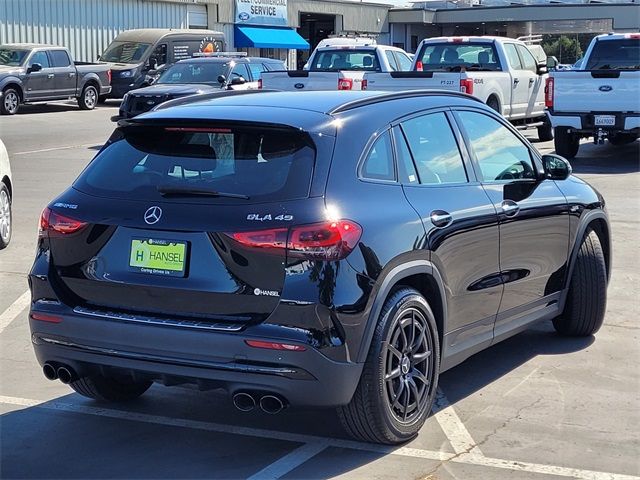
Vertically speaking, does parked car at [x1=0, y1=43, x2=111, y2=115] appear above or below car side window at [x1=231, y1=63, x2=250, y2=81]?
below

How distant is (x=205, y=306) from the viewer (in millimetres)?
4730

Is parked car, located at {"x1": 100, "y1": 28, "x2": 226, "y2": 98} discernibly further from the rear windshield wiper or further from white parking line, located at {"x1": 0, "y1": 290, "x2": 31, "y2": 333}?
the rear windshield wiper

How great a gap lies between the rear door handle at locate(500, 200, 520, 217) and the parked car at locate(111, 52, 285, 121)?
49.2ft

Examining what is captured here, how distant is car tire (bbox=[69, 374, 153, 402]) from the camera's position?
5.75 meters

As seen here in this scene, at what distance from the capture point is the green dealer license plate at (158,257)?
479 centimetres

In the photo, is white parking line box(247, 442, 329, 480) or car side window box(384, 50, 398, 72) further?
car side window box(384, 50, 398, 72)

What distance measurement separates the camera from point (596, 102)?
56.9ft

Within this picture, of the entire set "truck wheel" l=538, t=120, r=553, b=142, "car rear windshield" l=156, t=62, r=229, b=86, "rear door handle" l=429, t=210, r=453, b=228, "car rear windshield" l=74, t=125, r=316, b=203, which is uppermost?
"car rear windshield" l=74, t=125, r=316, b=203

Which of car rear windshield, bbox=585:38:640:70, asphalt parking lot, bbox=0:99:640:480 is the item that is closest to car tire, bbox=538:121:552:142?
car rear windshield, bbox=585:38:640:70

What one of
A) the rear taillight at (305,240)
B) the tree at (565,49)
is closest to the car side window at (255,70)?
the rear taillight at (305,240)

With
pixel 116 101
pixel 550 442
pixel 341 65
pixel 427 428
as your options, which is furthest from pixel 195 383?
pixel 116 101

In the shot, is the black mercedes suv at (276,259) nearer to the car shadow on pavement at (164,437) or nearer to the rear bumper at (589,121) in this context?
the car shadow on pavement at (164,437)

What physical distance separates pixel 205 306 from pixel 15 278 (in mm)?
4875

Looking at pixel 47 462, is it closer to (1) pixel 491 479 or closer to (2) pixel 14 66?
(1) pixel 491 479
